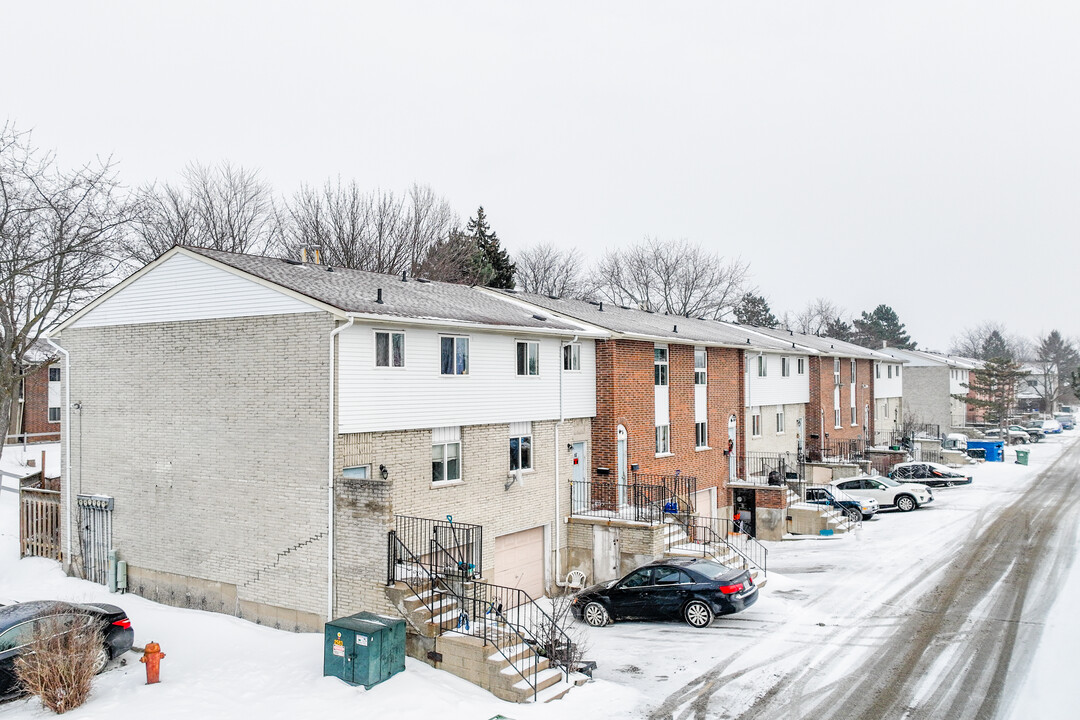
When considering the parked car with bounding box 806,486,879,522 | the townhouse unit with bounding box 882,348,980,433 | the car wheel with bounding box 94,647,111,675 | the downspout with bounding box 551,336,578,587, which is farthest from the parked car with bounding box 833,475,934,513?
the townhouse unit with bounding box 882,348,980,433

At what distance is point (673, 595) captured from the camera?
16.7 meters

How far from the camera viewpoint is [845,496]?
30.5 metres

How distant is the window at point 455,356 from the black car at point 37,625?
788cm

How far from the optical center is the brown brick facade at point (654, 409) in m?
22.4

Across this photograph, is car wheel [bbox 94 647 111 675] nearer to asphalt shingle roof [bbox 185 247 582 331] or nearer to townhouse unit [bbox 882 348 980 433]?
asphalt shingle roof [bbox 185 247 582 331]

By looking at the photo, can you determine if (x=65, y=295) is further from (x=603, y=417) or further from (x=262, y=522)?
(x=603, y=417)

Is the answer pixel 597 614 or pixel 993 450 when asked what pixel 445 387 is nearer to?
pixel 597 614

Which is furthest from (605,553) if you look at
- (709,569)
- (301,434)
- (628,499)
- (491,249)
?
(491,249)

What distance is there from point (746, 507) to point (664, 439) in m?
5.86

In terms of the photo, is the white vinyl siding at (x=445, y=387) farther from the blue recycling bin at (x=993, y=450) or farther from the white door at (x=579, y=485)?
the blue recycling bin at (x=993, y=450)

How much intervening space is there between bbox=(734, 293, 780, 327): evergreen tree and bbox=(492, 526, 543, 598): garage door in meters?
58.2

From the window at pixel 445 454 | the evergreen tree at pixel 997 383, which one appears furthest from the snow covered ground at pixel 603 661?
the evergreen tree at pixel 997 383

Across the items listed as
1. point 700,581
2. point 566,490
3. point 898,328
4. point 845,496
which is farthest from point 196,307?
point 898,328

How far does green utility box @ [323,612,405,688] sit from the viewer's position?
39.5ft
